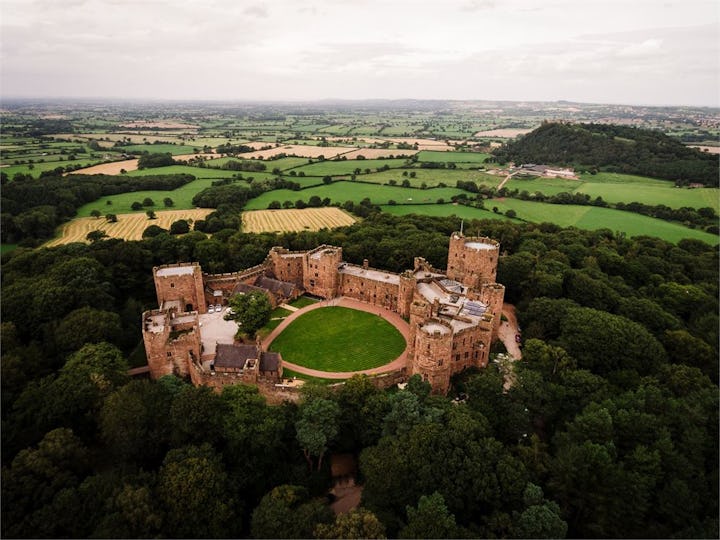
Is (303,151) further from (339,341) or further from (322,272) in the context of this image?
(339,341)

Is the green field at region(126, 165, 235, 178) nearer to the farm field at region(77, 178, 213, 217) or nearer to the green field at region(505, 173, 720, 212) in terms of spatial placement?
the farm field at region(77, 178, 213, 217)

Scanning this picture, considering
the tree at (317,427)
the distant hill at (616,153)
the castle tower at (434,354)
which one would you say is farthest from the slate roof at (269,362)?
the distant hill at (616,153)

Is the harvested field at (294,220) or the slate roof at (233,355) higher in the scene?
the harvested field at (294,220)

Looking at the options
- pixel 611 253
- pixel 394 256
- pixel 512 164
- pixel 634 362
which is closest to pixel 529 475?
pixel 634 362

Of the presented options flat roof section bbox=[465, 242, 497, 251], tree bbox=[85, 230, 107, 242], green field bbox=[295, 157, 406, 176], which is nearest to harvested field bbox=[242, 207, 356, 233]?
tree bbox=[85, 230, 107, 242]

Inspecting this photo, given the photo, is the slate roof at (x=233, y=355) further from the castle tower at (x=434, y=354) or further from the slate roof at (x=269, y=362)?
the castle tower at (x=434, y=354)
